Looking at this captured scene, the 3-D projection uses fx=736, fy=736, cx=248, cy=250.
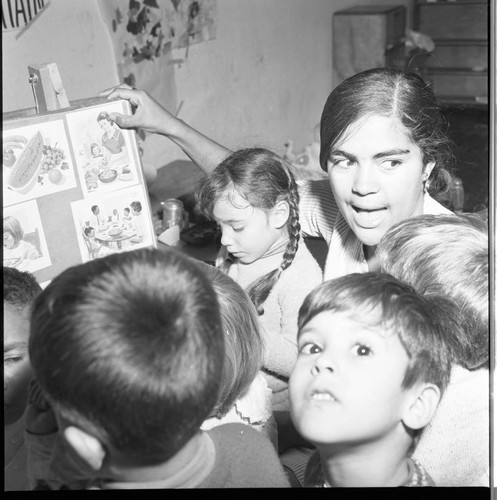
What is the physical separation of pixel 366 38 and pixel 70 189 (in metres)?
1.03

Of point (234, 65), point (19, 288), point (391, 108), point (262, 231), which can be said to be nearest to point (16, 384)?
point (19, 288)

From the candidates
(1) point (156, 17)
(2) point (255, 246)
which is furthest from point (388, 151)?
(1) point (156, 17)

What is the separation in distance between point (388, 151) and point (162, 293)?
1.30 ft

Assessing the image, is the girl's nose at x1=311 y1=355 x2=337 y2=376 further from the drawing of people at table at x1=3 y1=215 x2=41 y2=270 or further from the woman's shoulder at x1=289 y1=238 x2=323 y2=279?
the drawing of people at table at x1=3 y1=215 x2=41 y2=270

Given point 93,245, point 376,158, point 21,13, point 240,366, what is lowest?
point 240,366

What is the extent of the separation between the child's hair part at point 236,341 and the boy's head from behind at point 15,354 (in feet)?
0.80

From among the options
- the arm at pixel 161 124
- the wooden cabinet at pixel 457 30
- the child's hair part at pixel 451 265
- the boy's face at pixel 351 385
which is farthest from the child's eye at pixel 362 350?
the wooden cabinet at pixel 457 30

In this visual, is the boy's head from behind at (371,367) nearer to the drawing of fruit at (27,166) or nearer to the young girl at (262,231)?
the young girl at (262,231)

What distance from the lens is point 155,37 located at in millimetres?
1683

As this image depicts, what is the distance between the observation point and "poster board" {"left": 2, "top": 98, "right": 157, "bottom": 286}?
3.39 ft

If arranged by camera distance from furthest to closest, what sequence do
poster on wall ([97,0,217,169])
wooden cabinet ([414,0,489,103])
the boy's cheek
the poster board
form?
wooden cabinet ([414,0,489,103]), poster on wall ([97,0,217,169]), the poster board, the boy's cheek

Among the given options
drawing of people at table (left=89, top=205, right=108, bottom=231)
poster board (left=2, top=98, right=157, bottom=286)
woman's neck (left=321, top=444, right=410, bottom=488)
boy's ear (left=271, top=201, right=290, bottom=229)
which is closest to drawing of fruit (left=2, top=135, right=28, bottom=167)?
poster board (left=2, top=98, right=157, bottom=286)

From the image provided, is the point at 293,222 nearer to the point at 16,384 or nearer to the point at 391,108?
the point at 391,108

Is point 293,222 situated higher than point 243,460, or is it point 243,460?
point 293,222
